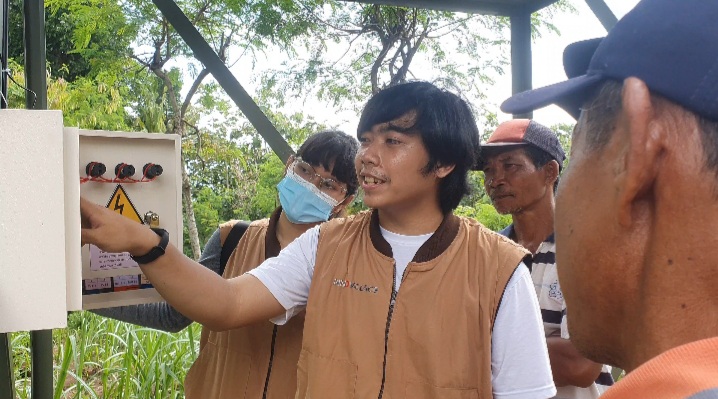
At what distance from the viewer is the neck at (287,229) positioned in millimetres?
2211

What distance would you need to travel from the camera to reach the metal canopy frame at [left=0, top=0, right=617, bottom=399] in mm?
2246

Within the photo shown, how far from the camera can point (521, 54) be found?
3311 millimetres

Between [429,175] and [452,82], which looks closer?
[429,175]

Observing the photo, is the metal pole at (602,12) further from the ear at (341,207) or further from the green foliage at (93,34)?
the green foliage at (93,34)

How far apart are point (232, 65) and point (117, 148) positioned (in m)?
5.89

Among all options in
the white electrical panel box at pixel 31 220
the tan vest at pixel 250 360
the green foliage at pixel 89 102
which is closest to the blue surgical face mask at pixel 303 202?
the tan vest at pixel 250 360

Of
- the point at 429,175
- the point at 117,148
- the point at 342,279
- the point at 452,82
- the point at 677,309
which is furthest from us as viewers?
the point at 452,82

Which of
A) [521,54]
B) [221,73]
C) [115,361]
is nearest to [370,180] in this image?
[221,73]

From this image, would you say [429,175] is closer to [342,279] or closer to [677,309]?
[342,279]

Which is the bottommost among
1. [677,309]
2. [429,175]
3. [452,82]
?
[677,309]

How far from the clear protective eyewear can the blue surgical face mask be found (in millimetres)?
25

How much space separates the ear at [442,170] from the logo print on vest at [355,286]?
1.39 ft

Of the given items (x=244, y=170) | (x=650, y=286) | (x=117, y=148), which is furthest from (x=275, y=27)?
(x=650, y=286)

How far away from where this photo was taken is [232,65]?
282 inches
